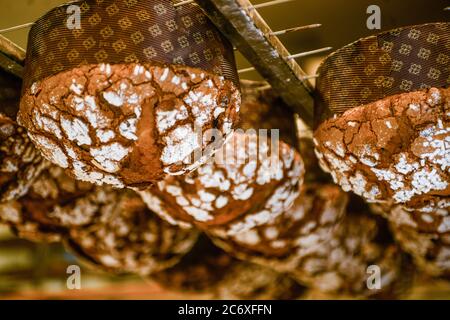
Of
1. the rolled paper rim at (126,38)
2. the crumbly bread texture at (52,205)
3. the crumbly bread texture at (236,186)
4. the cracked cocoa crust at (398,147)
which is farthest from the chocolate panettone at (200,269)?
the rolled paper rim at (126,38)

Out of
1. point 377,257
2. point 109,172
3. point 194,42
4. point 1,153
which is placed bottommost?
point 377,257

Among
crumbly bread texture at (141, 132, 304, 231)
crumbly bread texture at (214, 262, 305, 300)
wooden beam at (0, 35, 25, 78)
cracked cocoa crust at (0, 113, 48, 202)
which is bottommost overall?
crumbly bread texture at (214, 262, 305, 300)

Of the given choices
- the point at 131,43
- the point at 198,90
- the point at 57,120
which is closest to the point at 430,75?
the point at 198,90

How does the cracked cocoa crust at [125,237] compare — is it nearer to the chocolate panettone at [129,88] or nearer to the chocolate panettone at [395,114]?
the chocolate panettone at [129,88]

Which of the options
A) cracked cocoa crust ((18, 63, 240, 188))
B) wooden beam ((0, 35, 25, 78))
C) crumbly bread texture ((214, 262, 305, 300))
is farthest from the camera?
crumbly bread texture ((214, 262, 305, 300))

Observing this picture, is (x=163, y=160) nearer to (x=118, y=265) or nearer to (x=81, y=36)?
(x=81, y=36)

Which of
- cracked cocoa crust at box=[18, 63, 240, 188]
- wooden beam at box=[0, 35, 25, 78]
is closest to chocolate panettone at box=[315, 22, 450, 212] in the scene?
cracked cocoa crust at box=[18, 63, 240, 188]

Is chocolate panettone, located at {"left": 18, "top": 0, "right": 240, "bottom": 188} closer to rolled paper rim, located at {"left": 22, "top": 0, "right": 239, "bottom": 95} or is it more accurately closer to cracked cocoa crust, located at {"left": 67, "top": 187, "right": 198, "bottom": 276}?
rolled paper rim, located at {"left": 22, "top": 0, "right": 239, "bottom": 95}
